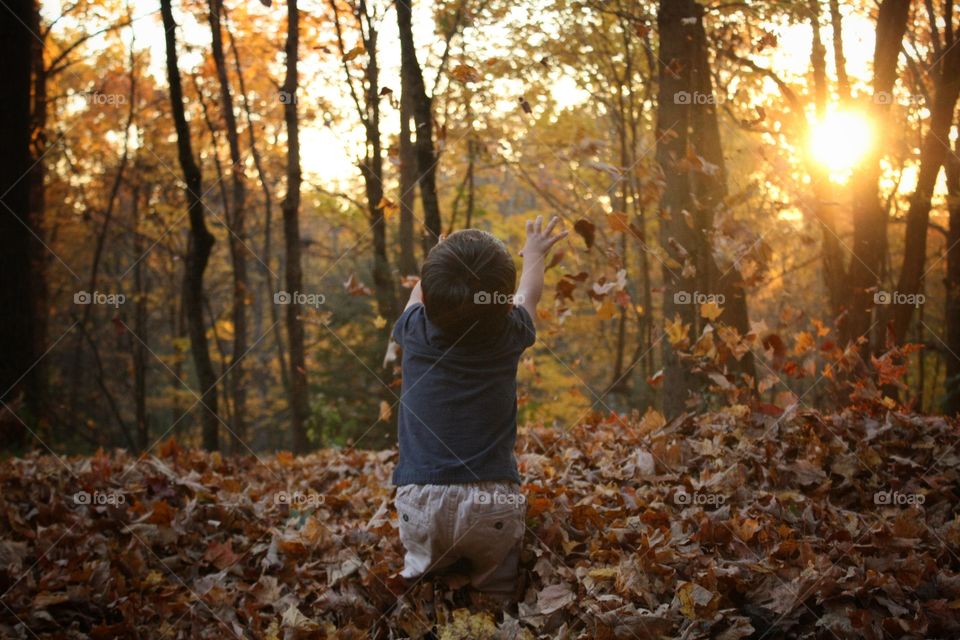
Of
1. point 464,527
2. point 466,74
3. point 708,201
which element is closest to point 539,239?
point 464,527

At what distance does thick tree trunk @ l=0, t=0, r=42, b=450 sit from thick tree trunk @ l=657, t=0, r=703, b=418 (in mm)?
6564

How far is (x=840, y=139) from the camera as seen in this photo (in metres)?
9.21

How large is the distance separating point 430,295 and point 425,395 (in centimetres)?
44

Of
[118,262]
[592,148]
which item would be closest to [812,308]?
[118,262]

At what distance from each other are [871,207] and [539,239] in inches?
167

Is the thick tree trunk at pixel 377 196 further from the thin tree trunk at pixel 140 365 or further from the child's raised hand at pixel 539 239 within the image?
the child's raised hand at pixel 539 239

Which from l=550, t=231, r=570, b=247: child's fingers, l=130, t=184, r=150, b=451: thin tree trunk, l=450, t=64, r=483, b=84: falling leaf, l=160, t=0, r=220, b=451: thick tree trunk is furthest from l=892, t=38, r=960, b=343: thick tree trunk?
l=130, t=184, r=150, b=451: thin tree trunk

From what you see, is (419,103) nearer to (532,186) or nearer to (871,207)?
(871,207)

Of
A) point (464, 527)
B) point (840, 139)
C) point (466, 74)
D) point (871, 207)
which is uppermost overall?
point (840, 139)

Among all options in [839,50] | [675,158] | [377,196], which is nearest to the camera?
[675,158]

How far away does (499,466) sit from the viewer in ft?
11.4

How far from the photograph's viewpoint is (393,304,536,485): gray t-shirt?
3438 millimetres

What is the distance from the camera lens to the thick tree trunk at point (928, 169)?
6.03 m

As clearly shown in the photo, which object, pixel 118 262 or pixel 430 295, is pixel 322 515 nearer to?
pixel 430 295
